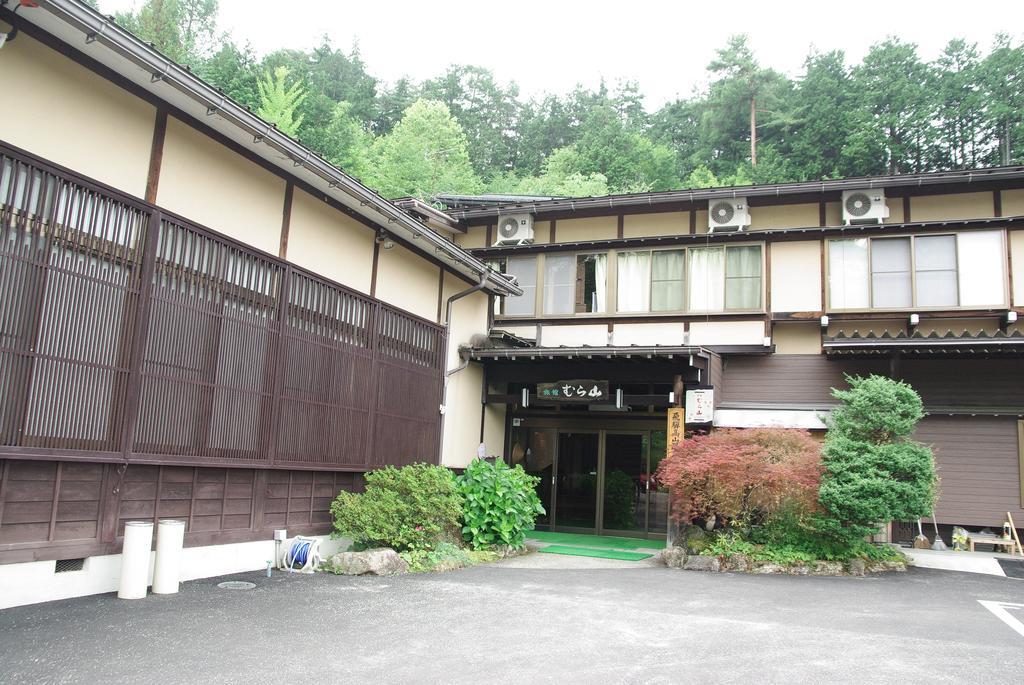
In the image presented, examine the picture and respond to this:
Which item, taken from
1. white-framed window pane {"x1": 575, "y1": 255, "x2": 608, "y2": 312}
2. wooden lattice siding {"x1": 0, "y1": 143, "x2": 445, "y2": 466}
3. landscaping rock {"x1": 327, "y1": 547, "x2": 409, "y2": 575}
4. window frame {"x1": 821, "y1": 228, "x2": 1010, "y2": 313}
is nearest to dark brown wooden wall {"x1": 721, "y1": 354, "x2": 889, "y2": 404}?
window frame {"x1": 821, "y1": 228, "x2": 1010, "y2": 313}

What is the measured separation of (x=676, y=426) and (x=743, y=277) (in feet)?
11.9

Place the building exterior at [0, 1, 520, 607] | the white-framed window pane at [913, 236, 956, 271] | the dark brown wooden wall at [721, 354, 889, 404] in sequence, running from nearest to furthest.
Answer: the building exterior at [0, 1, 520, 607] → the white-framed window pane at [913, 236, 956, 271] → the dark brown wooden wall at [721, 354, 889, 404]

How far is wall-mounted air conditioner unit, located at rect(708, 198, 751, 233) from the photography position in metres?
13.9

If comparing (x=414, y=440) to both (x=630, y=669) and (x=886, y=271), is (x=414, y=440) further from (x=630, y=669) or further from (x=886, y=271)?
(x=886, y=271)

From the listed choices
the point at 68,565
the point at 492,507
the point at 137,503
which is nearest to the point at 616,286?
the point at 492,507

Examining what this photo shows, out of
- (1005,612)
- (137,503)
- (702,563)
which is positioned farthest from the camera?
(702,563)

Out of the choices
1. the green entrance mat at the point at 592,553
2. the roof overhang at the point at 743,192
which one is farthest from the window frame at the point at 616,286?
the green entrance mat at the point at 592,553

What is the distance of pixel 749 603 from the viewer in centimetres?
750

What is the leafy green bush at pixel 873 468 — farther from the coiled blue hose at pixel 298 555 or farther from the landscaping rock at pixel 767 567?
the coiled blue hose at pixel 298 555

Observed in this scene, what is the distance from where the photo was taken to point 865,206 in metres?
13.2

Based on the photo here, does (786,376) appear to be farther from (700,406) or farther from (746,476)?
(746,476)

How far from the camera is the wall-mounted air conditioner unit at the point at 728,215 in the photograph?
13867 mm

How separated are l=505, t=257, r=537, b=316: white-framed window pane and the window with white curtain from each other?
5.82 metres

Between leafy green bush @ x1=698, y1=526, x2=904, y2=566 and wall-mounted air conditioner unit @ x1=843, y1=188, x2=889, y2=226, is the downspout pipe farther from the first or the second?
wall-mounted air conditioner unit @ x1=843, y1=188, x2=889, y2=226
